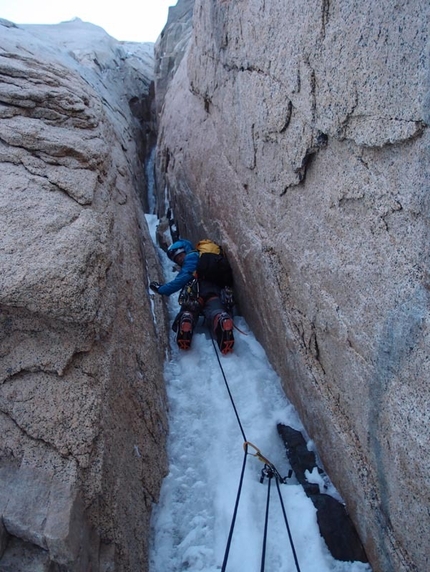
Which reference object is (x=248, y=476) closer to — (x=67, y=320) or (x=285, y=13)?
(x=67, y=320)

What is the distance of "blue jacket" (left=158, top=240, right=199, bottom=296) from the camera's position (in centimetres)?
531

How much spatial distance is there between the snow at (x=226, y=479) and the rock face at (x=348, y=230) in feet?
0.91

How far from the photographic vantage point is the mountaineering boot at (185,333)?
497 cm

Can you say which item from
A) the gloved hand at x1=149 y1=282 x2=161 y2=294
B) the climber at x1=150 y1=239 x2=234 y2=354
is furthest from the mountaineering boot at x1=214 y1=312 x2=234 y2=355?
the gloved hand at x1=149 y1=282 x2=161 y2=294

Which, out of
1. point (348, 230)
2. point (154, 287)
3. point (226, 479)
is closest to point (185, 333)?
point (154, 287)

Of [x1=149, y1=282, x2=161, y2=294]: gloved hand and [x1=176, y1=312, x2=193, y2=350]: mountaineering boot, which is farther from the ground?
[x1=149, y1=282, x2=161, y2=294]: gloved hand

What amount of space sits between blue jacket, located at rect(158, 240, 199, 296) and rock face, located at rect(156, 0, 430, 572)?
Answer: 2.82 ft

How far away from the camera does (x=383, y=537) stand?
271cm

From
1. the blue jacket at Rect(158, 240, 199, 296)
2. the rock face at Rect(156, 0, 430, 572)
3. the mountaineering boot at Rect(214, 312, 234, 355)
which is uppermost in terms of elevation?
the rock face at Rect(156, 0, 430, 572)

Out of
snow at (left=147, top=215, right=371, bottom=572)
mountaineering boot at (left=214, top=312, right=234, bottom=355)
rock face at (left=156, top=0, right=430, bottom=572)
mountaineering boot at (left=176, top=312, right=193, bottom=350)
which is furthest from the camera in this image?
mountaineering boot at (left=176, top=312, right=193, bottom=350)

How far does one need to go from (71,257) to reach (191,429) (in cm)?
194

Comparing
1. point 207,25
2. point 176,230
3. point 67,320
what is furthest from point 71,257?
point 176,230

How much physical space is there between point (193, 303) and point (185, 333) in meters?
0.48

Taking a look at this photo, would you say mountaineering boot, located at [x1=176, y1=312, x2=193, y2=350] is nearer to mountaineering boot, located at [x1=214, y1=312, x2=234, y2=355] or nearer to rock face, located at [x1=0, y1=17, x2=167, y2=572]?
mountaineering boot, located at [x1=214, y1=312, x2=234, y2=355]
